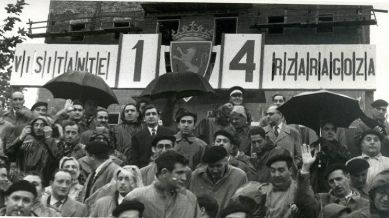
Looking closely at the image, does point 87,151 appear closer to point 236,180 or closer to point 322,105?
point 236,180

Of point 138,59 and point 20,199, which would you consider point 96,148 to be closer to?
point 20,199

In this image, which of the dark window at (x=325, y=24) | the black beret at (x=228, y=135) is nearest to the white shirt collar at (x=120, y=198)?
the black beret at (x=228, y=135)

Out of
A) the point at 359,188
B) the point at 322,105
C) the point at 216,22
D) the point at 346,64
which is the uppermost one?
the point at 216,22

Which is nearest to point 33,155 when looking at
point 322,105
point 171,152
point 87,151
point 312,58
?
point 87,151

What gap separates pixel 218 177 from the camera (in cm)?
563

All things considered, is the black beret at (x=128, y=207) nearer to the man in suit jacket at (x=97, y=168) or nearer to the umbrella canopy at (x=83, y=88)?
the man in suit jacket at (x=97, y=168)

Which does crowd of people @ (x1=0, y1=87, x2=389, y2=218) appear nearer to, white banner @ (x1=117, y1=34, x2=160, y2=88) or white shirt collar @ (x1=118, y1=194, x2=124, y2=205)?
white shirt collar @ (x1=118, y1=194, x2=124, y2=205)

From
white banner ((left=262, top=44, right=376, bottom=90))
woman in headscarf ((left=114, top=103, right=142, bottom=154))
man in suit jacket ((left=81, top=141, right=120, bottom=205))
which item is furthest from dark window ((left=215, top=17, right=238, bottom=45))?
man in suit jacket ((left=81, top=141, right=120, bottom=205))

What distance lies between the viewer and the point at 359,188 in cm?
556

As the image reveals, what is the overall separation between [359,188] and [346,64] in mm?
3059

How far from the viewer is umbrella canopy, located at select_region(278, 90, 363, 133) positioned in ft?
20.1

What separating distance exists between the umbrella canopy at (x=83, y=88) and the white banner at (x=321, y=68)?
7.88 ft

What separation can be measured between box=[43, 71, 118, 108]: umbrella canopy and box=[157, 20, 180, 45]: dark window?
5.29m

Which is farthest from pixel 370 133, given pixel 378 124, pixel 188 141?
pixel 188 141
